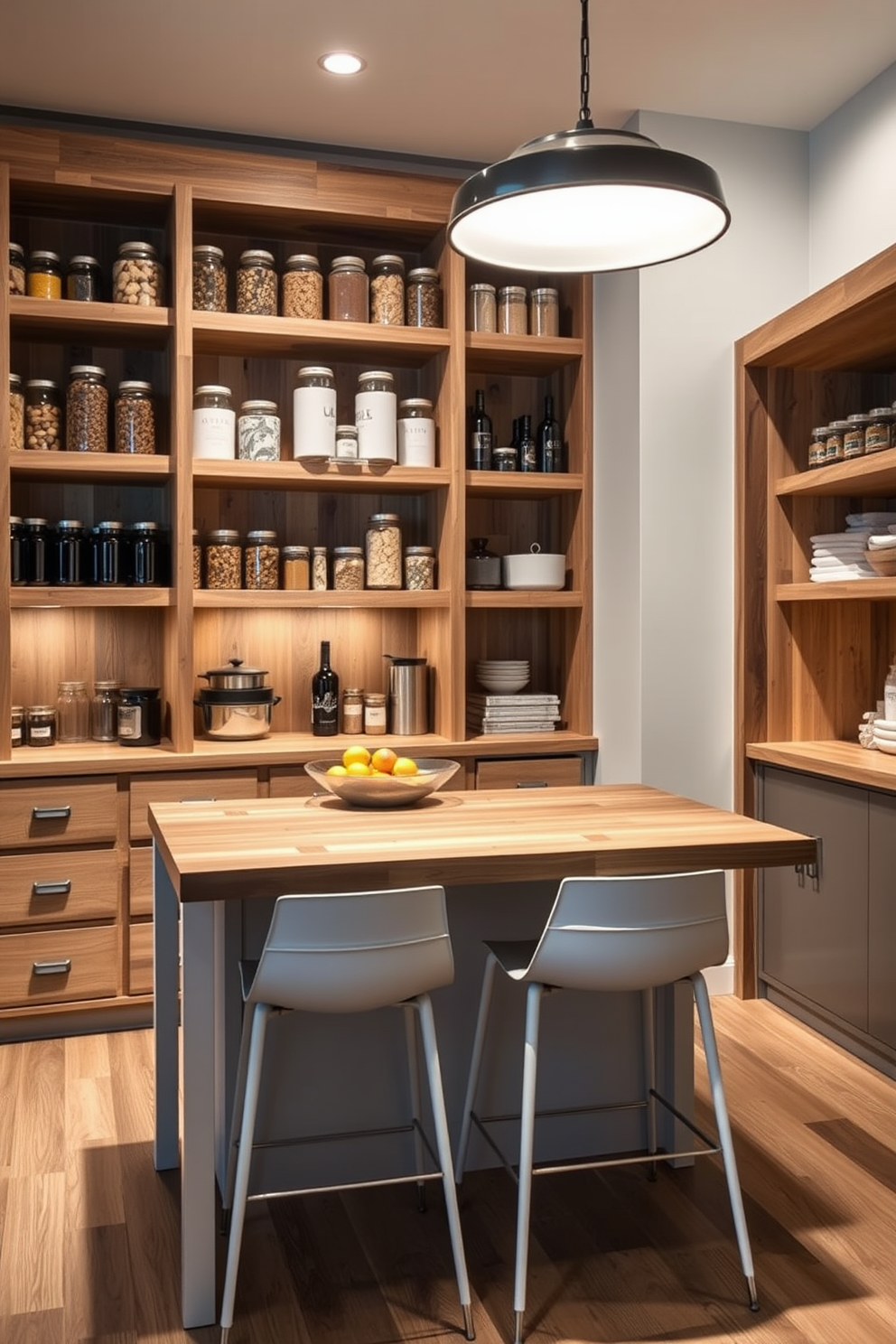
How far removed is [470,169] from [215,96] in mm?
982

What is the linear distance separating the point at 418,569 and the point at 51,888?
5.20ft

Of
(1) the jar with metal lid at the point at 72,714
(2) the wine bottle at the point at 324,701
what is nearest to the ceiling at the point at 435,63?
(2) the wine bottle at the point at 324,701

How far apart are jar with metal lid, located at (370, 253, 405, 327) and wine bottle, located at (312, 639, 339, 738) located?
1.13 m

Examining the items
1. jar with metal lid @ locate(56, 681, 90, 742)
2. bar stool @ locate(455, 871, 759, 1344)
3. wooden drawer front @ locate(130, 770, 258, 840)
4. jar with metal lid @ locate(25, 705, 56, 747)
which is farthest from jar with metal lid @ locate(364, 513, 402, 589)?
bar stool @ locate(455, 871, 759, 1344)

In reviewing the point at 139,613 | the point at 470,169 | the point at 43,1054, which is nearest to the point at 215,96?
the point at 470,169

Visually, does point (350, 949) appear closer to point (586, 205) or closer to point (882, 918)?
point (586, 205)

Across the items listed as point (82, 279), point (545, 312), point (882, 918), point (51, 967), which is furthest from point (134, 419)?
point (882, 918)

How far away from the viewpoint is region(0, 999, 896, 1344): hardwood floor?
2.11 m

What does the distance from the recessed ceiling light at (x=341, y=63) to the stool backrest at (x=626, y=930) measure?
8.42 ft

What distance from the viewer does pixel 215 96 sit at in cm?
366

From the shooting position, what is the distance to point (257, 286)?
12.7 ft

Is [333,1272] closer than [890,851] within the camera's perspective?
Yes

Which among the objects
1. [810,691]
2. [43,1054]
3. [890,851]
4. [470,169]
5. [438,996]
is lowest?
[43,1054]

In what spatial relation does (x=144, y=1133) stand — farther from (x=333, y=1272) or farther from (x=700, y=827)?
(x=700, y=827)
